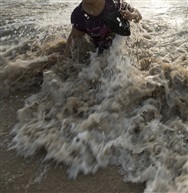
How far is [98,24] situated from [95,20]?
6 cm

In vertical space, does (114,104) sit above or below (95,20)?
below

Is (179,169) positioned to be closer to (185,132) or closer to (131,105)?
(185,132)

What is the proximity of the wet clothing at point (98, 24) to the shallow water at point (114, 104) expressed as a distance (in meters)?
0.14

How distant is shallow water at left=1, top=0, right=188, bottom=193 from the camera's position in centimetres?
298

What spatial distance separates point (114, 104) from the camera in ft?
11.7

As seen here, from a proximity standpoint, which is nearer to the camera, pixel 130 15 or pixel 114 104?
pixel 114 104

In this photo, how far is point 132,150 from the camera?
3061mm

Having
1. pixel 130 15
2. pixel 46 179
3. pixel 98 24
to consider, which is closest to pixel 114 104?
pixel 46 179

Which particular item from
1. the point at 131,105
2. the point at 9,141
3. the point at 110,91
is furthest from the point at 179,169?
the point at 9,141

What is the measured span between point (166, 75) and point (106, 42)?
854 mm

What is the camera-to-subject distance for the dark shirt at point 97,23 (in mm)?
4273

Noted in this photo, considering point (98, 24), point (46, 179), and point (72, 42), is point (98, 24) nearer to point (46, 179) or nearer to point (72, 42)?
point (72, 42)

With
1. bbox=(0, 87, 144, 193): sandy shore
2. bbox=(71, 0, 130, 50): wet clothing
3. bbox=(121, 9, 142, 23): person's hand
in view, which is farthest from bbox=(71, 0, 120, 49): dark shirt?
bbox=(0, 87, 144, 193): sandy shore

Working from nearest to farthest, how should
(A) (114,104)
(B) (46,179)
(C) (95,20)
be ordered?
1. (B) (46,179)
2. (A) (114,104)
3. (C) (95,20)
